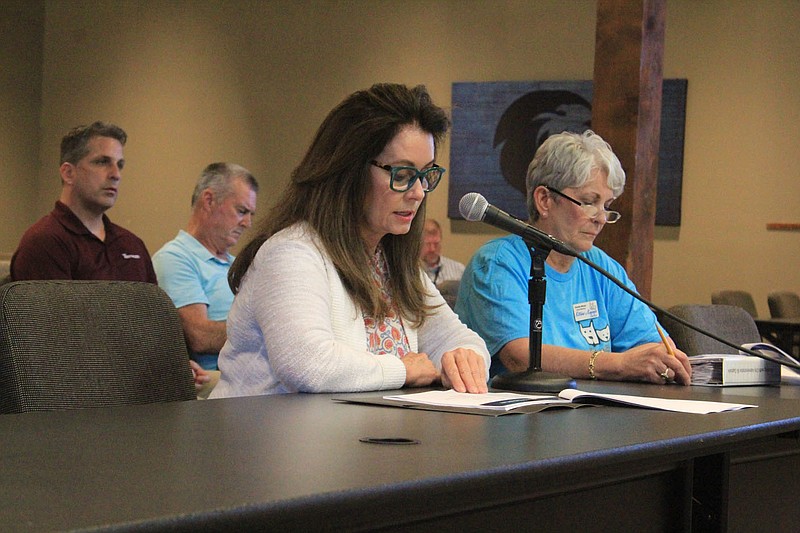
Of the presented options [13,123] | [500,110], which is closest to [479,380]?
[500,110]

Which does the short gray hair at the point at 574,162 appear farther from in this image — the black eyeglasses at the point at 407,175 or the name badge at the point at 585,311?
the black eyeglasses at the point at 407,175

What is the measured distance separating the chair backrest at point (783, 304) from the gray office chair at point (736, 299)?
0.11 metres

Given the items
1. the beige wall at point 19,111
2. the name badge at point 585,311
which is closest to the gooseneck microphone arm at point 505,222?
the name badge at point 585,311

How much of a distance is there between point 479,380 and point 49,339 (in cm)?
70

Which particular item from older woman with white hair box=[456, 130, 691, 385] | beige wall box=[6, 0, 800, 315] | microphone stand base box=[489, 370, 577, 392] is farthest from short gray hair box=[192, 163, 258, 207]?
beige wall box=[6, 0, 800, 315]

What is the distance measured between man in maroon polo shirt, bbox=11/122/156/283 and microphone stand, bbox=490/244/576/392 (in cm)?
202

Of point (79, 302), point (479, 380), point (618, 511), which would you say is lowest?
point (618, 511)

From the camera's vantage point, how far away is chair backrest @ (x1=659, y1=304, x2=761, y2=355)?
2.69m

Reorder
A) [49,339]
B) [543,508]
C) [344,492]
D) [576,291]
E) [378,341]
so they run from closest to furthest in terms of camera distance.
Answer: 1. [344,492]
2. [543,508]
3. [49,339]
4. [378,341]
5. [576,291]

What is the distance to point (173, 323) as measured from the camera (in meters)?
1.80

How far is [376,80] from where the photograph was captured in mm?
7434

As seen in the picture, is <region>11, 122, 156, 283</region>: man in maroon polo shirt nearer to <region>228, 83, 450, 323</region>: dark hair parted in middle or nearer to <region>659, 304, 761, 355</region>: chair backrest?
<region>228, 83, 450, 323</region>: dark hair parted in middle

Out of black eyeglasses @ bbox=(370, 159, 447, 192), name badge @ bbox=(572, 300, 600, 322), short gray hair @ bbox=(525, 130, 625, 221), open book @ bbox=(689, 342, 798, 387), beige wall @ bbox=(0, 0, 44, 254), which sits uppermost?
beige wall @ bbox=(0, 0, 44, 254)

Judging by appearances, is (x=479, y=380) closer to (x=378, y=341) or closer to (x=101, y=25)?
(x=378, y=341)
